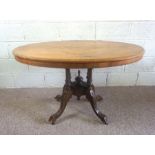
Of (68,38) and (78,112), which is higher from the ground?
(68,38)

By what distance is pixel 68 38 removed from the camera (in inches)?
80.3

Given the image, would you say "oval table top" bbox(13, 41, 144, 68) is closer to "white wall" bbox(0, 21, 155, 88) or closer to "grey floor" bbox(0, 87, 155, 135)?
"grey floor" bbox(0, 87, 155, 135)

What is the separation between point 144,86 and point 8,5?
166cm

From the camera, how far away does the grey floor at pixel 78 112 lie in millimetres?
1504

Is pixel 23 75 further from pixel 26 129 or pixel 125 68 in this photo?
pixel 125 68

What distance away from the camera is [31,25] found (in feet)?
6.53

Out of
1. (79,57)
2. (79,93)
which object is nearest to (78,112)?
(79,93)

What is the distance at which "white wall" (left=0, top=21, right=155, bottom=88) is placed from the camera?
2.01 meters

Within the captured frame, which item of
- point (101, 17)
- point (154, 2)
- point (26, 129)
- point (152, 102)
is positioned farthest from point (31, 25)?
point (152, 102)

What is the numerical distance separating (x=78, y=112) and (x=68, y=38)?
766mm

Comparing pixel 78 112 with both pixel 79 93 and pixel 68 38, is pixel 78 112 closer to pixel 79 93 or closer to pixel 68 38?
pixel 79 93

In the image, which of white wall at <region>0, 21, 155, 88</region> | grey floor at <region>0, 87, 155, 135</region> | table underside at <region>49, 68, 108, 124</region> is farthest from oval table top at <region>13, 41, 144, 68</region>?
white wall at <region>0, 21, 155, 88</region>

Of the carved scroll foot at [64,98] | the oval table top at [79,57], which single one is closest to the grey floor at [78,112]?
the carved scroll foot at [64,98]

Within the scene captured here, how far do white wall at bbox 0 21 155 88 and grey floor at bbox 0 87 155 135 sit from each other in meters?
0.11
